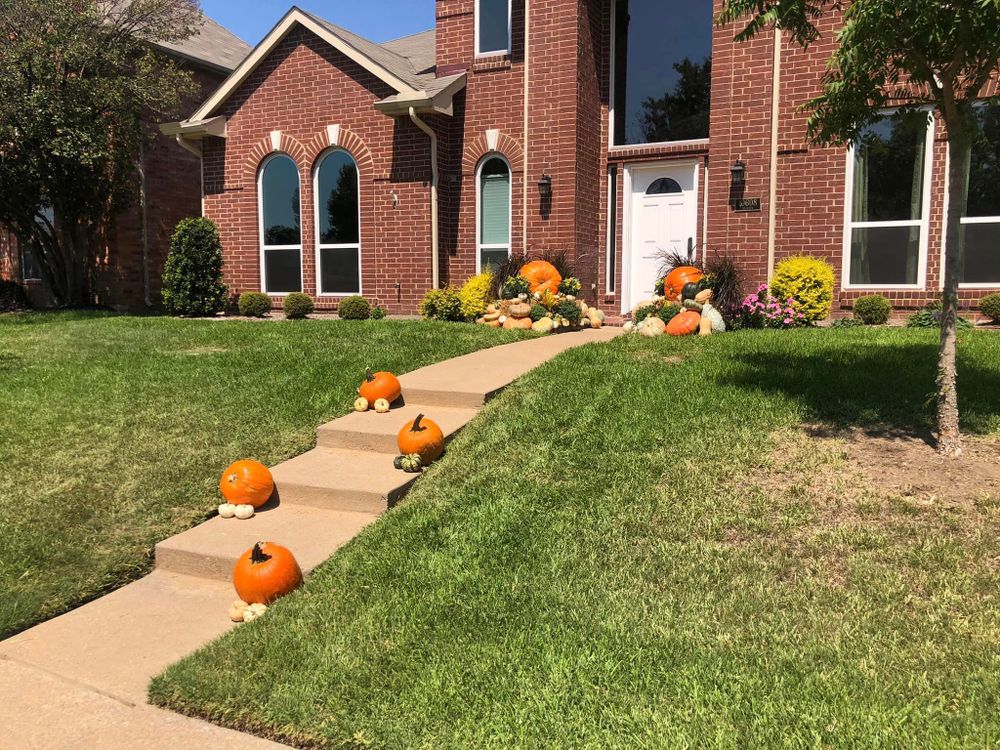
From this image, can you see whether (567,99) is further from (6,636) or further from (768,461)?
(6,636)

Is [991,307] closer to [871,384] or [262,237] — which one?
[871,384]

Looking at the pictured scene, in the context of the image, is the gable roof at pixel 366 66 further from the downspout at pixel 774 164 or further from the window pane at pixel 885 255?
the window pane at pixel 885 255

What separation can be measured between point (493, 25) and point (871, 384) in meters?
9.72

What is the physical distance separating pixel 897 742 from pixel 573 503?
2.10 m

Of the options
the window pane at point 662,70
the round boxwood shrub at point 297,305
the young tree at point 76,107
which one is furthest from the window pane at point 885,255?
the young tree at point 76,107

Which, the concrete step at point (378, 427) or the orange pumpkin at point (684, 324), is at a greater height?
the orange pumpkin at point (684, 324)

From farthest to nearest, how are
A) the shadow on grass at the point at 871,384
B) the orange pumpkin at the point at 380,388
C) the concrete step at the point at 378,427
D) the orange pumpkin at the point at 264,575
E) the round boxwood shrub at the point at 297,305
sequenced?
the round boxwood shrub at the point at 297,305 < the orange pumpkin at the point at 380,388 < the concrete step at the point at 378,427 < the shadow on grass at the point at 871,384 < the orange pumpkin at the point at 264,575

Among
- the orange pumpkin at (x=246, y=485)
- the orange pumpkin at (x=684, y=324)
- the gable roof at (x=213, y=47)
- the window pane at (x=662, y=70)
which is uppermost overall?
the gable roof at (x=213, y=47)

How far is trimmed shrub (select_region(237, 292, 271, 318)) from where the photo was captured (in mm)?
13484

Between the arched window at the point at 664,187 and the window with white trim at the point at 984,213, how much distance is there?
13.3ft

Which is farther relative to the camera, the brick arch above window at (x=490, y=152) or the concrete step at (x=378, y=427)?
the brick arch above window at (x=490, y=152)

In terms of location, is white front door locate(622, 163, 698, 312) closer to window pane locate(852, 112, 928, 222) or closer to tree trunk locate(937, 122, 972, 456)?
window pane locate(852, 112, 928, 222)

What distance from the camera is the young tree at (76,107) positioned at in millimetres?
13359

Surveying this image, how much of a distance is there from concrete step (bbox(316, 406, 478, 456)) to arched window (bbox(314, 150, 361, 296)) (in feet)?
25.0
